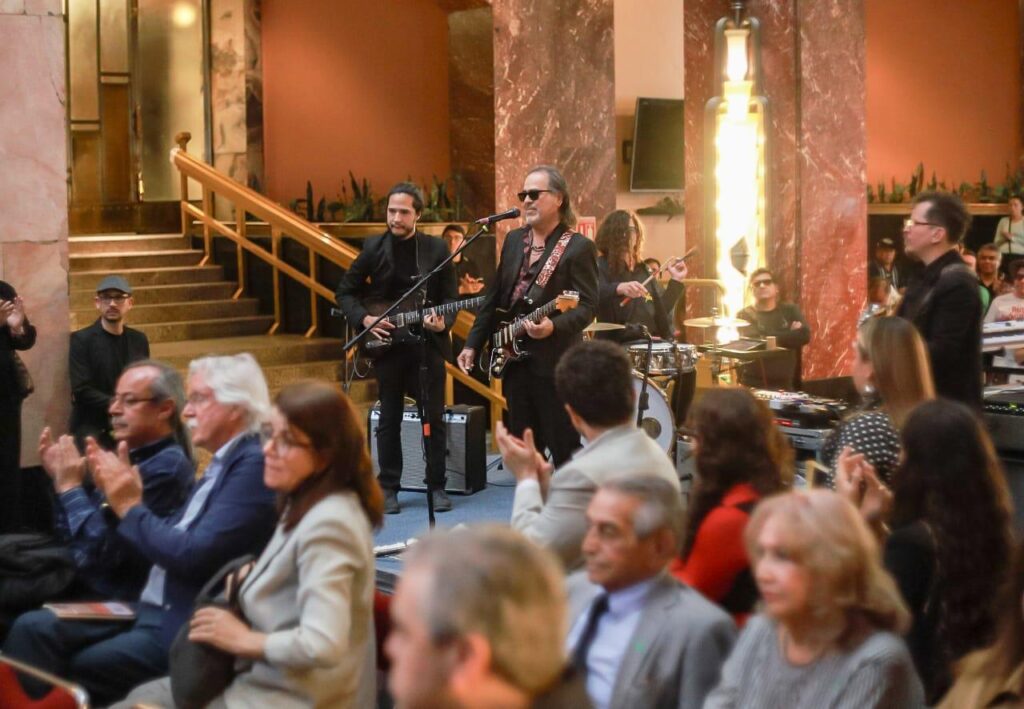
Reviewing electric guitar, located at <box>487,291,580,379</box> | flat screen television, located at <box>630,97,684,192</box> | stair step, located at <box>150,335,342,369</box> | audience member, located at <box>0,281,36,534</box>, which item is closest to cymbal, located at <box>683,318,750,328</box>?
electric guitar, located at <box>487,291,580,379</box>

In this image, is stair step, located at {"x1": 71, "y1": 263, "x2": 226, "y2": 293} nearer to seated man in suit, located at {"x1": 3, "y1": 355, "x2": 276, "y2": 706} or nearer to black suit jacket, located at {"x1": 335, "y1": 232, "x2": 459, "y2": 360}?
black suit jacket, located at {"x1": 335, "y1": 232, "x2": 459, "y2": 360}

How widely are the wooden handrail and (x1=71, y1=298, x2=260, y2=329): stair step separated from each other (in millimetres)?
182

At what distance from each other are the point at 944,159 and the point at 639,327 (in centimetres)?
1029

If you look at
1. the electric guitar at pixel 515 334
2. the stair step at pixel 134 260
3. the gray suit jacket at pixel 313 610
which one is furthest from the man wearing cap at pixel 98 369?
the stair step at pixel 134 260

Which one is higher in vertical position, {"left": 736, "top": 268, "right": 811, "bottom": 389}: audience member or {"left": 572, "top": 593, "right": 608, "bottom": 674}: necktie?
{"left": 736, "top": 268, "right": 811, "bottom": 389}: audience member

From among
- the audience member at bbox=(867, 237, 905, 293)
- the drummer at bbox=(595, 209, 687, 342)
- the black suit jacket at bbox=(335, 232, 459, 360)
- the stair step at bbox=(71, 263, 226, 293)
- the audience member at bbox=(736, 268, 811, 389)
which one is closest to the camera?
the black suit jacket at bbox=(335, 232, 459, 360)

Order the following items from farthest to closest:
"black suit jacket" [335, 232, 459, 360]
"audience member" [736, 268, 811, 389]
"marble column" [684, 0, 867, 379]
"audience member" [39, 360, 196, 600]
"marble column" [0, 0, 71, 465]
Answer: "marble column" [684, 0, 867, 379] < "audience member" [736, 268, 811, 389] < "black suit jacket" [335, 232, 459, 360] < "marble column" [0, 0, 71, 465] < "audience member" [39, 360, 196, 600]

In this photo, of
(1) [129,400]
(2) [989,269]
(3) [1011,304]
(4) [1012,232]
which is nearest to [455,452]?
(1) [129,400]

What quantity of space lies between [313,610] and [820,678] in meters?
1.09

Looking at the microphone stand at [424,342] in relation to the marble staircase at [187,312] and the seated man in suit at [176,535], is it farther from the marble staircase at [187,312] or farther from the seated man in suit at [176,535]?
the marble staircase at [187,312]

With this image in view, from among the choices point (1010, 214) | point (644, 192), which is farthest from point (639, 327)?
point (1010, 214)

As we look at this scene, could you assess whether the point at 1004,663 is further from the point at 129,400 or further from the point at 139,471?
the point at 129,400

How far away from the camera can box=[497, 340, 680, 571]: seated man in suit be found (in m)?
3.68

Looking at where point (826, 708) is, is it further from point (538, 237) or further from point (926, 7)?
point (926, 7)
